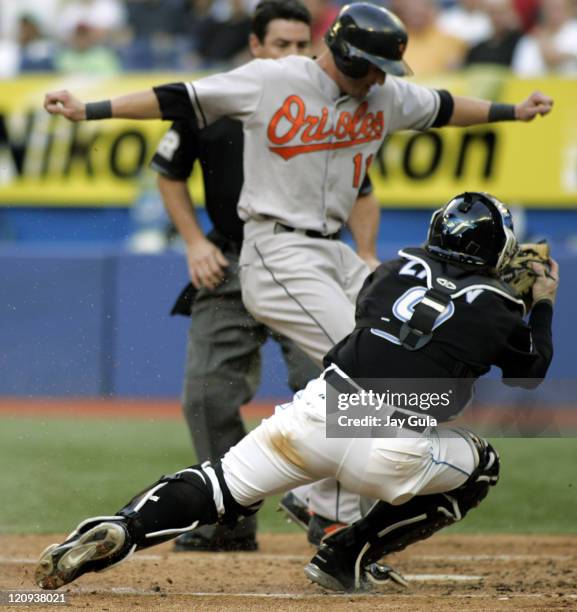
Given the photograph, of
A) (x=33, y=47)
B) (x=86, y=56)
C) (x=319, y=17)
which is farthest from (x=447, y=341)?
(x=33, y=47)

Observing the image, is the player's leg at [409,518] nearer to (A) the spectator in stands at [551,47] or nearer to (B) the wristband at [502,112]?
(B) the wristband at [502,112]

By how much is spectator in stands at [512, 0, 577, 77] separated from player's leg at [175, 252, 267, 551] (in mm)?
7209

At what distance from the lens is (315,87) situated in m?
5.55

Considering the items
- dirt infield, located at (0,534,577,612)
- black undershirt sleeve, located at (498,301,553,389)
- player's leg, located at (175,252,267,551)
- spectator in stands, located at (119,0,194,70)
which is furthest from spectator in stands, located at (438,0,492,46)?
black undershirt sleeve, located at (498,301,553,389)

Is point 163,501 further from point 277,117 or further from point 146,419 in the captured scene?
point 146,419

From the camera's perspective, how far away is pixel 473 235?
183 inches

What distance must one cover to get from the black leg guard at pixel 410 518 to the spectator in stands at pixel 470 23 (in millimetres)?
9098

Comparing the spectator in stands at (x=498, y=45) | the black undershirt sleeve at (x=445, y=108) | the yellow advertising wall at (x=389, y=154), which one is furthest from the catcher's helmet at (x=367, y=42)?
the spectator in stands at (x=498, y=45)

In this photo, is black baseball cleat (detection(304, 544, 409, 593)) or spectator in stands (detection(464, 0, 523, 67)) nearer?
black baseball cleat (detection(304, 544, 409, 593))

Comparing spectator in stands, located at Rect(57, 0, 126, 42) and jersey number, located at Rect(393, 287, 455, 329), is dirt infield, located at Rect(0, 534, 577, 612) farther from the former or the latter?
spectator in stands, located at Rect(57, 0, 126, 42)

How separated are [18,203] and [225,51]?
108 inches

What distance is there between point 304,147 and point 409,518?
5.50ft

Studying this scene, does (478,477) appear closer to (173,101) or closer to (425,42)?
(173,101)

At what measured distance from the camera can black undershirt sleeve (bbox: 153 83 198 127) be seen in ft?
17.7
